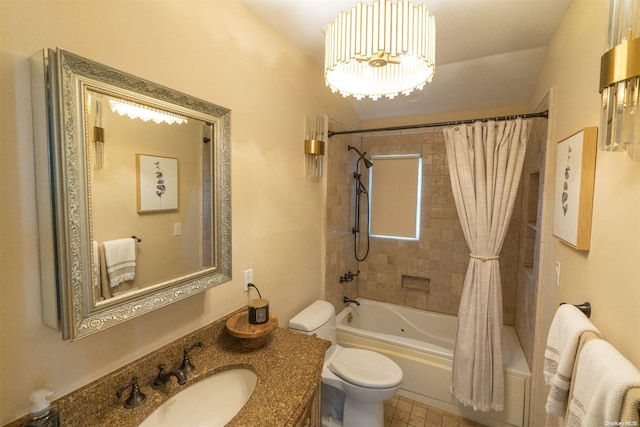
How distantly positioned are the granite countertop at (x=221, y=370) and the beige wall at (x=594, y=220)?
3.47 feet

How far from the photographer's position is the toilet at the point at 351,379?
68.8 inches

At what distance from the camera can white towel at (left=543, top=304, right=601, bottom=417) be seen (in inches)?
35.3

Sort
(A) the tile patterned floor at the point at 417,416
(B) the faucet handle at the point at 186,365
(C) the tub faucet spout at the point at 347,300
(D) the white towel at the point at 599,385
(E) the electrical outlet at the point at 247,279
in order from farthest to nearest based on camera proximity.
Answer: (C) the tub faucet spout at the point at 347,300
(A) the tile patterned floor at the point at 417,416
(E) the electrical outlet at the point at 247,279
(B) the faucet handle at the point at 186,365
(D) the white towel at the point at 599,385

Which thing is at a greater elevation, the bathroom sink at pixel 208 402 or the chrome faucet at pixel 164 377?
the chrome faucet at pixel 164 377

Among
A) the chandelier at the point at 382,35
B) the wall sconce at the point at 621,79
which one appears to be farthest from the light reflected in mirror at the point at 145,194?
the wall sconce at the point at 621,79

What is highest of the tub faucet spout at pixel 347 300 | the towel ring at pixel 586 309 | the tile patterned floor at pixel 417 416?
the towel ring at pixel 586 309

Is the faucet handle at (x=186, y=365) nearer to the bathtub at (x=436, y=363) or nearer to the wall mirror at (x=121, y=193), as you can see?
the wall mirror at (x=121, y=193)

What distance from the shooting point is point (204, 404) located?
1.15 meters

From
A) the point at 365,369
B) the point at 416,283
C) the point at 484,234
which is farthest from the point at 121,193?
the point at 416,283

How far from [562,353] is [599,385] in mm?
271

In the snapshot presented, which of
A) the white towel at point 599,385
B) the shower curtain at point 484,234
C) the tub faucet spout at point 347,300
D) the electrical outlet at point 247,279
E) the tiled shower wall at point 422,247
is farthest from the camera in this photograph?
the tub faucet spout at point 347,300

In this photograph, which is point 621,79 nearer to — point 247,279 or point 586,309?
point 586,309

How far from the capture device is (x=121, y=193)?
1010 mm

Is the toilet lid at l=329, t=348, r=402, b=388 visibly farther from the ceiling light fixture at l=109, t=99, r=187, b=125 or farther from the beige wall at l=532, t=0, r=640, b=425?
the ceiling light fixture at l=109, t=99, r=187, b=125
